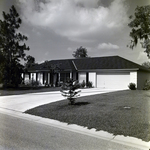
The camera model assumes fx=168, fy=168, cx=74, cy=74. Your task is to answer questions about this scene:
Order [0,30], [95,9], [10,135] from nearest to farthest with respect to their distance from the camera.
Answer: [95,9] → [10,135] → [0,30]

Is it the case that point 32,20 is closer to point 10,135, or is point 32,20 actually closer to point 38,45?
point 38,45

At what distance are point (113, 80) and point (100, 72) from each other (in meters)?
1.99

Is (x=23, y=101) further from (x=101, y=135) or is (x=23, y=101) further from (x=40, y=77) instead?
(x=40, y=77)

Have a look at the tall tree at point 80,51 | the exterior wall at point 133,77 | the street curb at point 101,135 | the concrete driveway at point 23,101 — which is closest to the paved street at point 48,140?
the street curb at point 101,135

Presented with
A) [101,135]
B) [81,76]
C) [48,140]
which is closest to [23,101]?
[48,140]

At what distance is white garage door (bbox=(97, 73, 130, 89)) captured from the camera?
1819cm

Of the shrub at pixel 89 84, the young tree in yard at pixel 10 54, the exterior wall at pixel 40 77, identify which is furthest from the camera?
the exterior wall at pixel 40 77

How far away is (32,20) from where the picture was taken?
332 centimetres

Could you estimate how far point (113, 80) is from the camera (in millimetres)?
18891

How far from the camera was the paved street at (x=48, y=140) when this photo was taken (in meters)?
3.52

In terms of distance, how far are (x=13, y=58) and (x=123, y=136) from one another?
1726 cm

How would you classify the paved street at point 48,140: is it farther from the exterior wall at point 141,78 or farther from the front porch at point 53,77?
the front porch at point 53,77

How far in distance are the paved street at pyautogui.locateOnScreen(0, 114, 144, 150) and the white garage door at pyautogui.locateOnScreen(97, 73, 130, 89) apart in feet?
47.7

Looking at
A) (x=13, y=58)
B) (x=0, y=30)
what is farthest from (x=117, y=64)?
(x=0, y=30)
